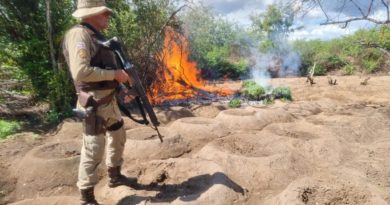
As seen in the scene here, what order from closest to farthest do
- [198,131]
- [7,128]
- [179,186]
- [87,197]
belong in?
[87,197] → [179,186] → [198,131] → [7,128]

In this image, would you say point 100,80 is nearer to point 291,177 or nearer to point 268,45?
point 291,177

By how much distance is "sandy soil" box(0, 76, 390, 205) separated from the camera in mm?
4117

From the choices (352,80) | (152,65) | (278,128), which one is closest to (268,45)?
(352,80)

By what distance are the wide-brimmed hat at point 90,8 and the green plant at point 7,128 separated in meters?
4.44

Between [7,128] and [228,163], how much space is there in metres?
4.83

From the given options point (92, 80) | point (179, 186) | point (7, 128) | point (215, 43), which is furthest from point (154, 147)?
point (215, 43)

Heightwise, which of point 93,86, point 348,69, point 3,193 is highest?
point 93,86

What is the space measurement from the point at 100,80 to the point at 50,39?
4944 mm

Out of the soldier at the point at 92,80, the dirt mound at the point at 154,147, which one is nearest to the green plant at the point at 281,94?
the dirt mound at the point at 154,147

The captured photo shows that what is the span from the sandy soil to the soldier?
24.9 inches

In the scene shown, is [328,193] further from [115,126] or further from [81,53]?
[81,53]

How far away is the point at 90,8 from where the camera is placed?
141 inches

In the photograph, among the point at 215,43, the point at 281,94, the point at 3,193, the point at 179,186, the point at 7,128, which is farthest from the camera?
the point at 215,43

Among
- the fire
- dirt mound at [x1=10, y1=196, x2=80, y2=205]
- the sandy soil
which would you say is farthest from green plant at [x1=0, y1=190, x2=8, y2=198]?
the fire
